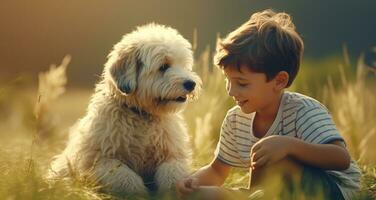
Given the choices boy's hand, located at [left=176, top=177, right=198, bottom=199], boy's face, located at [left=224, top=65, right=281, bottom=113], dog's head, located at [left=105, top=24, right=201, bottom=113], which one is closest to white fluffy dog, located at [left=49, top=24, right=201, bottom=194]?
dog's head, located at [left=105, top=24, right=201, bottom=113]

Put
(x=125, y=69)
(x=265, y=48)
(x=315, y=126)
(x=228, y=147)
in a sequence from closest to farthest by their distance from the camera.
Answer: (x=315, y=126) → (x=265, y=48) → (x=228, y=147) → (x=125, y=69)

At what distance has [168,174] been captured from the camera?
216 inches

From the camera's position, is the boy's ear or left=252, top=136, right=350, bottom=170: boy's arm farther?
the boy's ear

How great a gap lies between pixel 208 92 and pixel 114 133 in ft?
9.80

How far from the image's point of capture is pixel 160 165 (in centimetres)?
561

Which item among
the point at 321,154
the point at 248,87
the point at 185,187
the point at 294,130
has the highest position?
the point at 248,87

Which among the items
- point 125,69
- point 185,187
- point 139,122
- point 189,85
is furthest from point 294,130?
point 125,69

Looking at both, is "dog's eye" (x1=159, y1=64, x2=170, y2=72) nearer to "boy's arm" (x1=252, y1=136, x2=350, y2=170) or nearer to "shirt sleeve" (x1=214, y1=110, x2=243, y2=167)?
"shirt sleeve" (x1=214, y1=110, x2=243, y2=167)

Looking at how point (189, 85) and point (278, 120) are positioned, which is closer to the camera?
point (278, 120)

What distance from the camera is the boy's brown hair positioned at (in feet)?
16.0

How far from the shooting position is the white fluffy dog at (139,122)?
550cm

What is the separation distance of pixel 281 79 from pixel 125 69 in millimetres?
1295

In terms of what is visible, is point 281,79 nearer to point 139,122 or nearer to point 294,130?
point 294,130

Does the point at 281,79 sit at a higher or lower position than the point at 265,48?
lower
